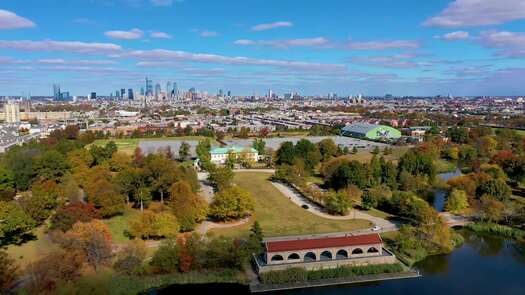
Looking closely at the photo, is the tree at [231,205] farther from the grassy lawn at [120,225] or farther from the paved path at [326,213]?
the grassy lawn at [120,225]

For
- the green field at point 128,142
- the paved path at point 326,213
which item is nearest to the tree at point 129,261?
the paved path at point 326,213

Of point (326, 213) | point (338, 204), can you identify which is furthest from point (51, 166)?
point (338, 204)

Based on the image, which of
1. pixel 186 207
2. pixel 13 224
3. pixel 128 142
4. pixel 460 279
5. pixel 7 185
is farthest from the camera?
pixel 128 142

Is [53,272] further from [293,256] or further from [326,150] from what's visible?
[326,150]

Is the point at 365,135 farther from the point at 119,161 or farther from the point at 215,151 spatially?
the point at 119,161

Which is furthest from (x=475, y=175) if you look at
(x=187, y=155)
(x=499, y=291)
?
(x=187, y=155)
